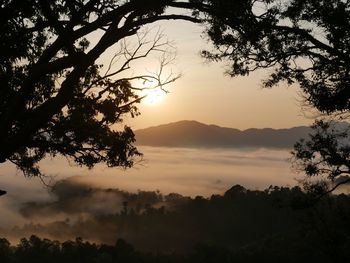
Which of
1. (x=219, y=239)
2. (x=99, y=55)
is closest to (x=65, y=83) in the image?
(x=99, y=55)

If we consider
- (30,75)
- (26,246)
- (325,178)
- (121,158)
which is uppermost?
(30,75)

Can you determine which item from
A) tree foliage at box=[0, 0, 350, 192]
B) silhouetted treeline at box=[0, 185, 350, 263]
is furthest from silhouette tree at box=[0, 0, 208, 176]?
silhouetted treeline at box=[0, 185, 350, 263]

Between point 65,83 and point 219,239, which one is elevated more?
point 65,83

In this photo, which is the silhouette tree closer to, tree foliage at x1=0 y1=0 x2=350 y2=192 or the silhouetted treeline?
tree foliage at x1=0 y1=0 x2=350 y2=192

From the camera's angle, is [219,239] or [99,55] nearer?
[99,55]

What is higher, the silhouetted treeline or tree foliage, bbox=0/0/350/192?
tree foliage, bbox=0/0/350/192

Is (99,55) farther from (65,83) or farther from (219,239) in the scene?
(219,239)

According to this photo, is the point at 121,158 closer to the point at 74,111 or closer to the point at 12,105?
the point at 74,111

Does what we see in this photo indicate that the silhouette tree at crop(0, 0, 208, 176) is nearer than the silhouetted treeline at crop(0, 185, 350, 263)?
Yes

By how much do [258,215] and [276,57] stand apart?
172814mm

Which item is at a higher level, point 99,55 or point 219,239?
point 99,55

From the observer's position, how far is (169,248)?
622ft

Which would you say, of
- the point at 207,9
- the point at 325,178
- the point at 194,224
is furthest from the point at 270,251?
the point at 207,9

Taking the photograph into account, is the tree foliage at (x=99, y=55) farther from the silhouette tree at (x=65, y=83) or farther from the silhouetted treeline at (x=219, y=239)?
the silhouetted treeline at (x=219, y=239)
